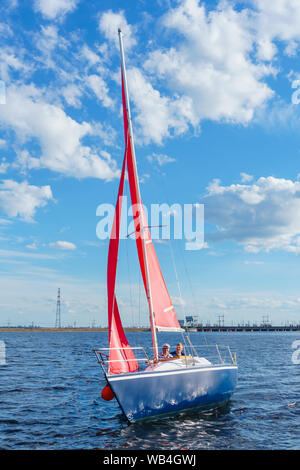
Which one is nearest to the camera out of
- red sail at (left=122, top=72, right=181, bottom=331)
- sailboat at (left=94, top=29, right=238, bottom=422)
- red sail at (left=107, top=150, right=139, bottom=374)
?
sailboat at (left=94, top=29, right=238, bottom=422)

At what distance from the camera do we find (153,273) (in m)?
15.1

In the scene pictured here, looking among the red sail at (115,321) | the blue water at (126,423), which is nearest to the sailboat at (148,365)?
the red sail at (115,321)

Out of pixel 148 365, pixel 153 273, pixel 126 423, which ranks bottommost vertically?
pixel 126 423

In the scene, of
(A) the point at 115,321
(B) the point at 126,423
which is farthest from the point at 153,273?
(B) the point at 126,423

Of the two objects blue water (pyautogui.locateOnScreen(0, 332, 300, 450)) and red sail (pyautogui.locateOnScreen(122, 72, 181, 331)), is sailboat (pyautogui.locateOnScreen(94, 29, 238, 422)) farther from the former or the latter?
blue water (pyautogui.locateOnScreen(0, 332, 300, 450))

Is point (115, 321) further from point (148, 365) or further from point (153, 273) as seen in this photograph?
point (153, 273)

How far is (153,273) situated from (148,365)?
3522 millimetres

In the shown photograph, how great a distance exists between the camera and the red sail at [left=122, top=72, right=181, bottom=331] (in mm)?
14898

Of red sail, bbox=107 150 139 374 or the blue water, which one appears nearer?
the blue water

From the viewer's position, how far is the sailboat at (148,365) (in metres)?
12.1

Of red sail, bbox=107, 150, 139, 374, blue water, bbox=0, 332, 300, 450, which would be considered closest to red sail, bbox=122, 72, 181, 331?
red sail, bbox=107, 150, 139, 374
